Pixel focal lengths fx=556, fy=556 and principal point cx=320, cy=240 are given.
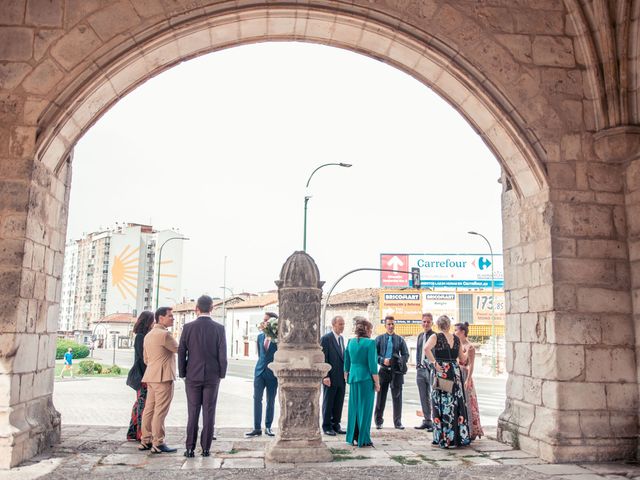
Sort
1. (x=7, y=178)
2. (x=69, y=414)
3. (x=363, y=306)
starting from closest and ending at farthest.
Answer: (x=7, y=178) < (x=69, y=414) < (x=363, y=306)

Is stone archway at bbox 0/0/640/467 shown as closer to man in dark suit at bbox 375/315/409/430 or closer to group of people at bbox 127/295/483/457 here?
group of people at bbox 127/295/483/457

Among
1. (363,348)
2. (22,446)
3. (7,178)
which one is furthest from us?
(363,348)

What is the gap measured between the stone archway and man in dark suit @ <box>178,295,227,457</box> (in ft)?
4.25

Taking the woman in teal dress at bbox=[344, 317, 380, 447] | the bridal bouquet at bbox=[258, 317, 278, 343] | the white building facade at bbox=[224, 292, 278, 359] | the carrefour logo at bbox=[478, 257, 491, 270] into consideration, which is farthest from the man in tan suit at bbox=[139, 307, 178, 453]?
the white building facade at bbox=[224, 292, 278, 359]

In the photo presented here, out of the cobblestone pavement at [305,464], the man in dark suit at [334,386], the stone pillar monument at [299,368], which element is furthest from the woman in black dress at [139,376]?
the man in dark suit at [334,386]

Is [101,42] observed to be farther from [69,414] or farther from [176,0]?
[69,414]

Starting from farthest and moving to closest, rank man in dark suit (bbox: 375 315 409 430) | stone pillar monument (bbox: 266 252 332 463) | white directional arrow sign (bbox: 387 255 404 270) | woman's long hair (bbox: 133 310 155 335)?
white directional arrow sign (bbox: 387 255 404 270), man in dark suit (bbox: 375 315 409 430), woman's long hair (bbox: 133 310 155 335), stone pillar monument (bbox: 266 252 332 463)

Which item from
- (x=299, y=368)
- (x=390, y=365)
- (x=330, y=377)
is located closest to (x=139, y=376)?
(x=299, y=368)

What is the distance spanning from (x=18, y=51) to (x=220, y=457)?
13.2 feet

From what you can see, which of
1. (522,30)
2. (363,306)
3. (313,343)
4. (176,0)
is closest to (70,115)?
(176,0)

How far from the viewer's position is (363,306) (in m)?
37.2

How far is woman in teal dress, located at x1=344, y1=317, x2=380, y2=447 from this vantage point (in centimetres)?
538

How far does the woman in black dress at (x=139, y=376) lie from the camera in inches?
214

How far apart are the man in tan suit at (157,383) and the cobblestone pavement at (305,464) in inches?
6.0
